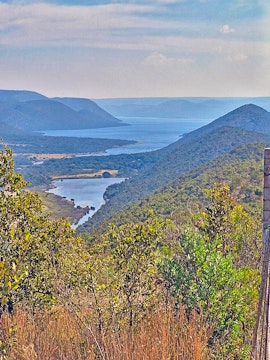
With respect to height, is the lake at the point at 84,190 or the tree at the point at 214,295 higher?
the tree at the point at 214,295

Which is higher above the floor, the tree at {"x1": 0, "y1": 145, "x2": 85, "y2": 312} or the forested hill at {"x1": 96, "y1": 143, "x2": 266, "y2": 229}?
the tree at {"x1": 0, "y1": 145, "x2": 85, "y2": 312}

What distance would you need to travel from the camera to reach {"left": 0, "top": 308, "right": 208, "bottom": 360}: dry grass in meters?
2.77

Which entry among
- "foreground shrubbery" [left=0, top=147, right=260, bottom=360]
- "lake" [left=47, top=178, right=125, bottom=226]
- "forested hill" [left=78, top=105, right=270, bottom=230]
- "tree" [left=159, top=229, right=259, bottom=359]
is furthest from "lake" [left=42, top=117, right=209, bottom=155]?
"tree" [left=159, top=229, right=259, bottom=359]

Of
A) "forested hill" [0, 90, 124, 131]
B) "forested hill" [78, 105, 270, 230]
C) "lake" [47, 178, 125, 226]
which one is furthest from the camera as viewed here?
"forested hill" [0, 90, 124, 131]

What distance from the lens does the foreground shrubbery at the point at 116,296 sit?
9.81ft

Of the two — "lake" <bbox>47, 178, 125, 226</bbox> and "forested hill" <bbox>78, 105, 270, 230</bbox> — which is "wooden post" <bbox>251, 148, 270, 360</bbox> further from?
"forested hill" <bbox>78, 105, 270, 230</bbox>

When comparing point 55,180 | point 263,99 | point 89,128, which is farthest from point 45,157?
point 263,99

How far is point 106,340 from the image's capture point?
317 centimetres

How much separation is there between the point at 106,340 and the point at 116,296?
41 cm

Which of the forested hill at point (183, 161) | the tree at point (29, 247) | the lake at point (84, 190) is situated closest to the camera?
the tree at point (29, 247)

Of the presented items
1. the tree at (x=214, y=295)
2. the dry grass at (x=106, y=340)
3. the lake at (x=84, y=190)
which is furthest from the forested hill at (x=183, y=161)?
the dry grass at (x=106, y=340)

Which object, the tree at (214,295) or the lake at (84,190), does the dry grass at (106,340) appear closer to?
the tree at (214,295)

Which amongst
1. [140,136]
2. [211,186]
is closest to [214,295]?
[211,186]

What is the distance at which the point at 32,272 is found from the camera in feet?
14.0
